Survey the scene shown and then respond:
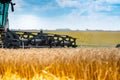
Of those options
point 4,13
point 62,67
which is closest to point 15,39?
point 4,13

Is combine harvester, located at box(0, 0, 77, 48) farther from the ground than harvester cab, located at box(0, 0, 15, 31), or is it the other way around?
harvester cab, located at box(0, 0, 15, 31)

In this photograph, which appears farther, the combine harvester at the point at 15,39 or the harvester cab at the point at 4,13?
the combine harvester at the point at 15,39

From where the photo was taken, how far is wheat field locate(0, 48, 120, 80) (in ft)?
17.9

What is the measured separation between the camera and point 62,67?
A: 19.1 ft

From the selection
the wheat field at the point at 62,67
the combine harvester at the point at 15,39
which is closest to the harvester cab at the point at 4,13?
the combine harvester at the point at 15,39

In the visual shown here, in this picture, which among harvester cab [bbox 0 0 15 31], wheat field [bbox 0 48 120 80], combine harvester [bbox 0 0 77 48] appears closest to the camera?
wheat field [bbox 0 48 120 80]

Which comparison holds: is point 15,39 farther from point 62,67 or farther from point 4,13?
point 62,67

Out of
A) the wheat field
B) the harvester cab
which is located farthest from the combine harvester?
the wheat field

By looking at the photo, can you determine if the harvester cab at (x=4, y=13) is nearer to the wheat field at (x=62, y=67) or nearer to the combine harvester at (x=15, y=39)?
the combine harvester at (x=15, y=39)

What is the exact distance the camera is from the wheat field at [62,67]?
5.44 meters

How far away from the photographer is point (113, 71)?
5.33 meters

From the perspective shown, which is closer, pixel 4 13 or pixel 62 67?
pixel 62 67

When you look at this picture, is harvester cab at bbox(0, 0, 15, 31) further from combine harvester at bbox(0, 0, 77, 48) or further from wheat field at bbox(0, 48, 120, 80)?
wheat field at bbox(0, 48, 120, 80)

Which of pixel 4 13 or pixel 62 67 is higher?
pixel 4 13
